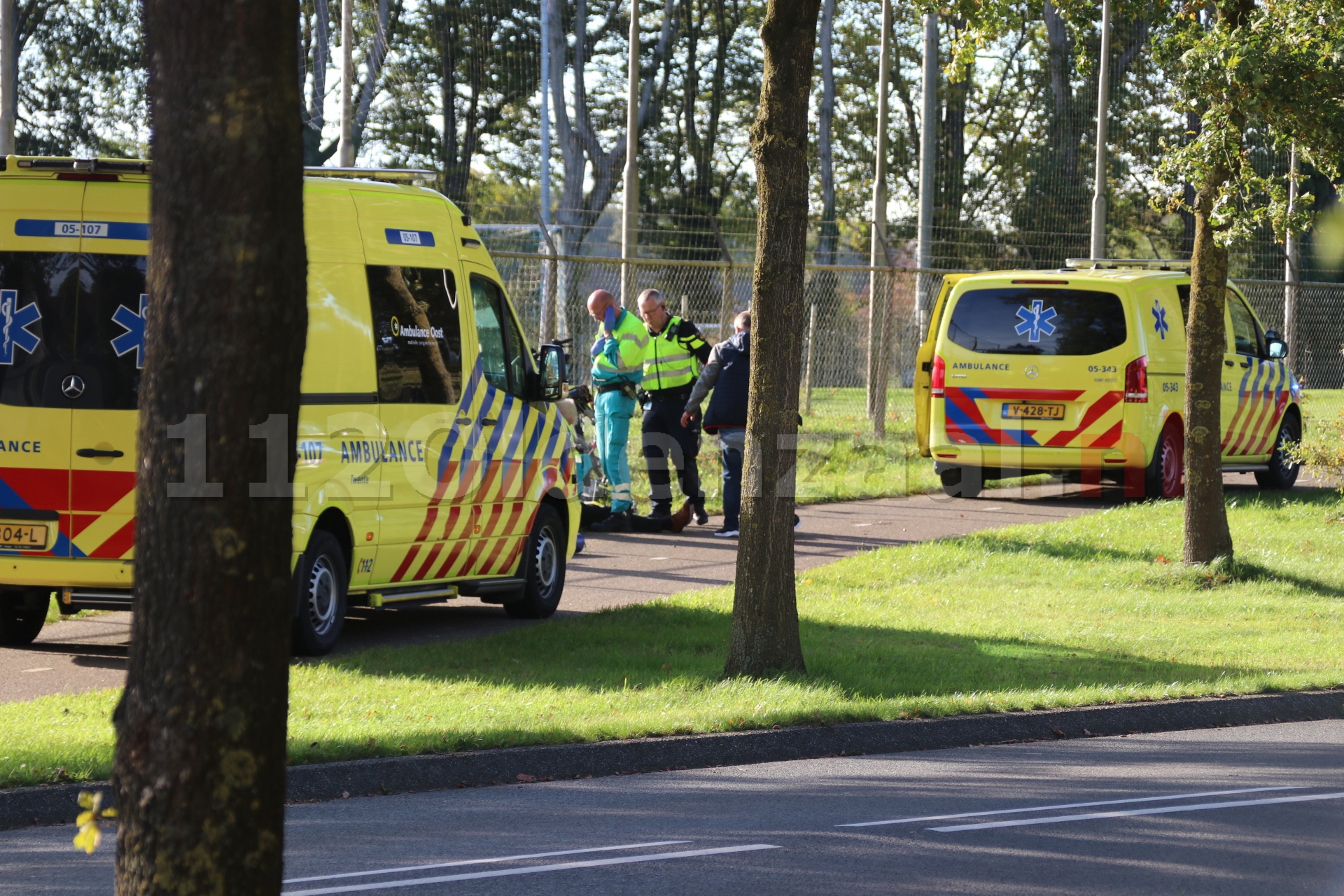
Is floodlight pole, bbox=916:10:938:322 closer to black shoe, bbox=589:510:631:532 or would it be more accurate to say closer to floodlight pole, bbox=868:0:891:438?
floodlight pole, bbox=868:0:891:438

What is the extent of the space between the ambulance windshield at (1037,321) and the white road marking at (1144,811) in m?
9.27


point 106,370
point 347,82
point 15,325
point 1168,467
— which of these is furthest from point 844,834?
point 347,82

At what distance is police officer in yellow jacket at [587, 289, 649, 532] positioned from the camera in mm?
14289

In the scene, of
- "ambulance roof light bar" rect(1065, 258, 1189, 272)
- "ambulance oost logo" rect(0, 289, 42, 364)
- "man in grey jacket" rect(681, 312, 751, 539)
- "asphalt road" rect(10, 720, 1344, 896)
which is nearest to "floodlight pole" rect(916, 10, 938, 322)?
"ambulance roof light bar" rect(1065, 258, 1189, 272)

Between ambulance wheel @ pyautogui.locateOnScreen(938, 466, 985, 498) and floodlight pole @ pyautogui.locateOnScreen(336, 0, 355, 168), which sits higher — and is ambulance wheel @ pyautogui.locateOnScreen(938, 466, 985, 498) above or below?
below

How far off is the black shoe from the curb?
23.4 feet

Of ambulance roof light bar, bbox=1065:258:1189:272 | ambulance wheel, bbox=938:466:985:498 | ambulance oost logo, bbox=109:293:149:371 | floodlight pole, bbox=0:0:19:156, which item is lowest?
ambulance wheel, bbox=938:466:985:498

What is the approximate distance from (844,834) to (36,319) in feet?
17.1

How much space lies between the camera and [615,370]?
47.0 ft

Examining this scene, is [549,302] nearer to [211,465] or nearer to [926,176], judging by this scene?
[926,176]

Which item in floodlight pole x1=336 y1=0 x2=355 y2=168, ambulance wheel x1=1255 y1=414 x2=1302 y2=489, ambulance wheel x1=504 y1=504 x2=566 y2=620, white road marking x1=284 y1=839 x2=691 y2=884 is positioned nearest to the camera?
white road marking x1=284 y1=839 x2=691 y2=884

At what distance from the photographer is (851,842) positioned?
5789mm

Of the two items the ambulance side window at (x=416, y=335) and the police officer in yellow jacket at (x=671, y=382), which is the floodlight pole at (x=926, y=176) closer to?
the police officer in yellow jacket at (x=671, y=382)

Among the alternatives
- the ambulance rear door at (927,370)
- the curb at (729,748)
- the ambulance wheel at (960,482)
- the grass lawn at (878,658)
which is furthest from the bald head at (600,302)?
the curb at (729,748)
